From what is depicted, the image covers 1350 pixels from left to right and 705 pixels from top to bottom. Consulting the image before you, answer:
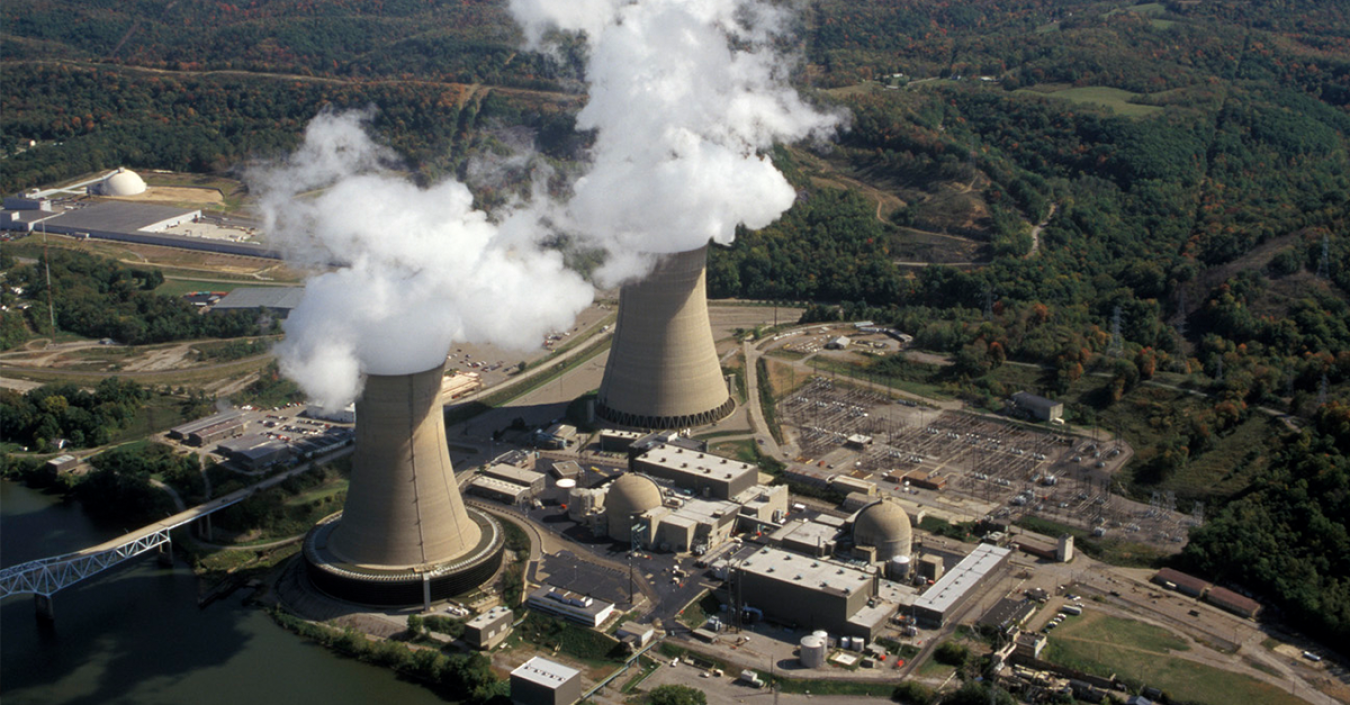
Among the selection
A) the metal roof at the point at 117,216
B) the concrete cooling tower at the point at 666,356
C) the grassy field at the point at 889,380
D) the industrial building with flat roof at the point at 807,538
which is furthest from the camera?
the metal roof at the point at 117,216

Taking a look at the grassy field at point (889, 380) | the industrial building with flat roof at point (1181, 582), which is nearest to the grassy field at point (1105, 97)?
the grassy field at point (889, 380)

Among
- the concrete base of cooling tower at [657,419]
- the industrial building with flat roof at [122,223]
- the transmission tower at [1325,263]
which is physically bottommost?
the concrete base of cooling tower at [657,419]

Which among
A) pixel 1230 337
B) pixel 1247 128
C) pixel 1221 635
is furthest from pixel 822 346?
pixel 1247 128

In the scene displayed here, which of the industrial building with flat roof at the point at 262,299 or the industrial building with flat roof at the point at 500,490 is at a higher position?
the industrial building with flat roof at the point at 262,299

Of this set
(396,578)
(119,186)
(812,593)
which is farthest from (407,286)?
(119,186)

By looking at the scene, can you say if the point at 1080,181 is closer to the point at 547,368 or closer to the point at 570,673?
the point at 547,368

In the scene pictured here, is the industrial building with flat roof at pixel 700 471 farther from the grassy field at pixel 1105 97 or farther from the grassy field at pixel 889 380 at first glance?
the grassy field at pixel 1105 97

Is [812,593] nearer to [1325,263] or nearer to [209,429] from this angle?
[209,429]

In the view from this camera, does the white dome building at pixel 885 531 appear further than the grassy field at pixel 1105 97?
No
